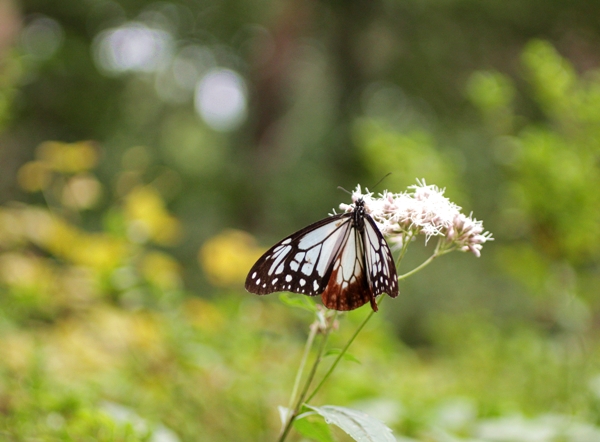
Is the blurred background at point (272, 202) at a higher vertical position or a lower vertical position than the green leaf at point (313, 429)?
higher

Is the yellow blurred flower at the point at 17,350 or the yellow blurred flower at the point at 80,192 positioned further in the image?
the yellow blurred flower at the point at 80,192

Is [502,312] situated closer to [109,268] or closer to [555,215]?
[555,215]

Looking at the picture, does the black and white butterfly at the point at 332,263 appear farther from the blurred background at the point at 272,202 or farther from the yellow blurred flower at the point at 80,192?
the yellow blurred flower at the point at 80,192

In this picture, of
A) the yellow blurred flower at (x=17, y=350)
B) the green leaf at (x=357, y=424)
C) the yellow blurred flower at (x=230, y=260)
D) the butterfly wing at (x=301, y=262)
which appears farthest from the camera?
the yellow blurred flower at (x=230, y=260)

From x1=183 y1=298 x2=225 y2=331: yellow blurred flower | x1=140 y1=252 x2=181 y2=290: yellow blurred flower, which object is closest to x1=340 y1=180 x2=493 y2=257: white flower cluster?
x1=140 y1=252 x2=181 y2=290: yellow blurred flower

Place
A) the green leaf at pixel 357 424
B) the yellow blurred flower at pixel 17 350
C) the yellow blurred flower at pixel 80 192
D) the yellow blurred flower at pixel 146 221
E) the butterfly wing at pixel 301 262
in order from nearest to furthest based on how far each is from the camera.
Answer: the green leaf at pixel 357 424
the butterfly wing at pixel 301 262
the yellow blurred flower at pixel 17 350
the yellow blurred flower at pixel 146 221
the yellow blurred flower at pixel 80 192

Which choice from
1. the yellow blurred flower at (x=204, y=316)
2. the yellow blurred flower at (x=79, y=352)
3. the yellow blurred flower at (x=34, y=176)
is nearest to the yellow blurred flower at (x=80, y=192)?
the yellow blurred flower at (x=34, y=176)
